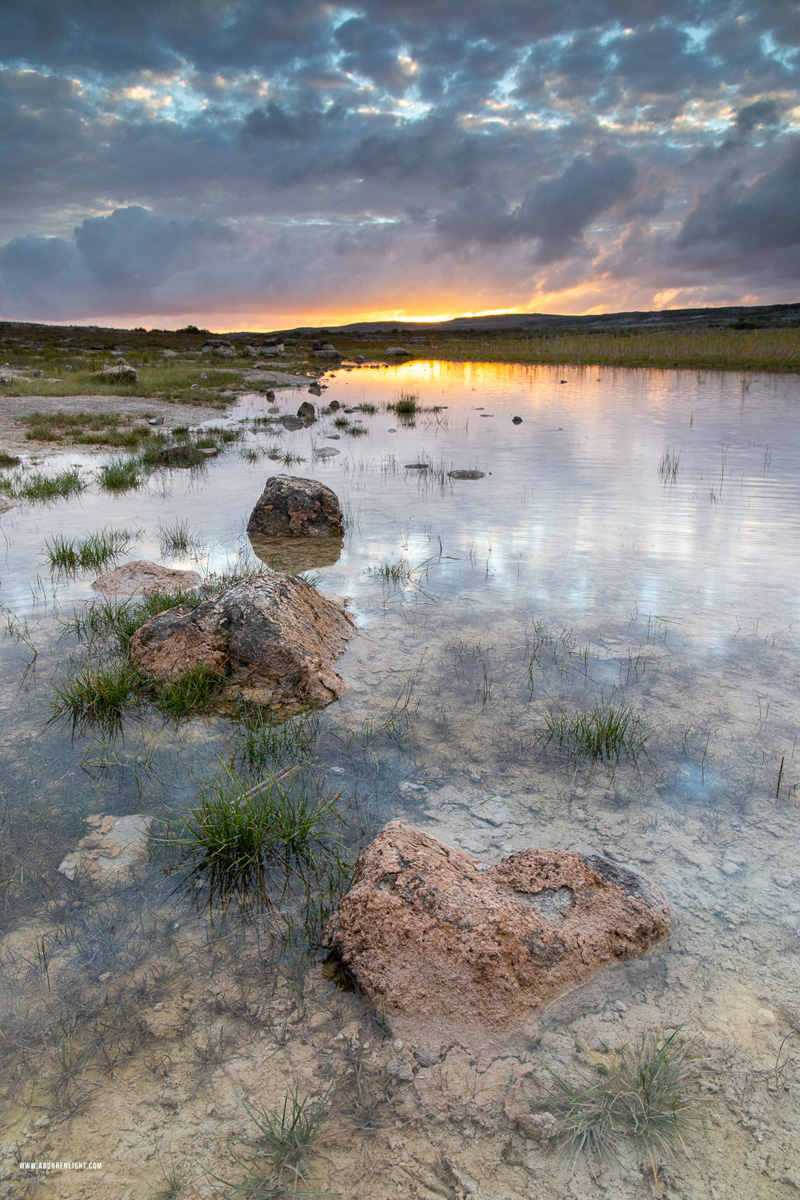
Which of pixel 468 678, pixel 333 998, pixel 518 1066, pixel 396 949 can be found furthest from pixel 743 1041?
pixel 468 678

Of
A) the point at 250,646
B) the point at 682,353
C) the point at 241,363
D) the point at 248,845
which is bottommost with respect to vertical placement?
the point at 248,845

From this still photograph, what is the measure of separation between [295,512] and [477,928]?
6.41 m

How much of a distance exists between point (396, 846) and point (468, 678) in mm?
2125

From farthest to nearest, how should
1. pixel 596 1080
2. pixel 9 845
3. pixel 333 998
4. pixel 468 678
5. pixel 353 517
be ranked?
1. pixel 353 517
2. pixel 468 678
3. pixel 9 845
4. pixel 333 998
5. pixel 596 1080

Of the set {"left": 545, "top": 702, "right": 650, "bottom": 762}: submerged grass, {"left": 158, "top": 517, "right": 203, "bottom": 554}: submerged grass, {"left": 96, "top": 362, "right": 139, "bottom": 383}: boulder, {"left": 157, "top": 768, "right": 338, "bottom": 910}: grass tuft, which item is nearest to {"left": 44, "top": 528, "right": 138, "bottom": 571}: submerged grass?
{"left": 158, "top": 517, "right": 203, "bottom": 554}: submerged grass

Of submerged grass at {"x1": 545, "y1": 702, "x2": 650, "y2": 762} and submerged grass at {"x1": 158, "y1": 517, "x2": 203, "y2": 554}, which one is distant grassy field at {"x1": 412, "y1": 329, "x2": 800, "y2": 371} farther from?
submerged grass at {"x1": 545, "y1": 702, "x2": 650, "y2": 762}

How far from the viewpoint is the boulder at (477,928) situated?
7.52ft

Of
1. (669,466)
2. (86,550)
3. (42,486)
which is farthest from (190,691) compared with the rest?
(669,466)

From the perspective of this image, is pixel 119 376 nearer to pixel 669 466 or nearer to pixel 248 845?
pixel 669 466

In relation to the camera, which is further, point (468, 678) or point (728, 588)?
point (728, 588)

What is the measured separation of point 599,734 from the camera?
3730 mm

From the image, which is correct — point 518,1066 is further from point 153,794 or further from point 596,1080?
point 153,794

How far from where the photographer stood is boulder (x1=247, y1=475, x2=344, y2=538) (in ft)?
26.8

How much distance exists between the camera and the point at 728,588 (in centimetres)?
616
